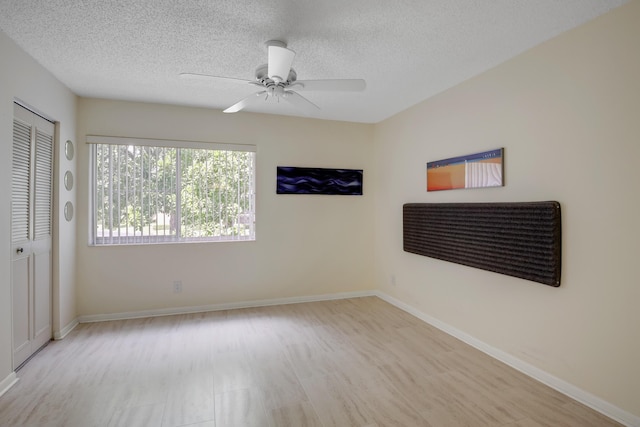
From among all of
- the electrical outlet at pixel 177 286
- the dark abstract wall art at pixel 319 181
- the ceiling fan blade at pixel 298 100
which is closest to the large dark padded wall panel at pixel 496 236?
the dark abstract wall art at pixel 319 181

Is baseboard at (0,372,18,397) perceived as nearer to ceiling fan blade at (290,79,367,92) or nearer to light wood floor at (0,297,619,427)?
light wood floor at (0,297,619,427)

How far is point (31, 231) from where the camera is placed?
255 cm

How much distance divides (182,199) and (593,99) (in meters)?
3.77

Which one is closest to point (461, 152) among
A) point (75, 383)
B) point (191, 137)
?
point (191, 137)

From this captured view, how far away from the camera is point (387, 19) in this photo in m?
1.96

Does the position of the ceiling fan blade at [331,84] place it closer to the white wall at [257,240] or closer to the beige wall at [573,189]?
the beige wall at [573,189]

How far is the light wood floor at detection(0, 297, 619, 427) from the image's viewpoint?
6.15 feet

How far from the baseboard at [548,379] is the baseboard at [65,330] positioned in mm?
3624

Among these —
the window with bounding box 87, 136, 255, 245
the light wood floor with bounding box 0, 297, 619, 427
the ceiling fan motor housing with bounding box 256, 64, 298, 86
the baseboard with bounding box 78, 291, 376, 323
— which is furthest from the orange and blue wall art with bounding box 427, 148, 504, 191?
the window with bounding box 87, 136, 255, 245

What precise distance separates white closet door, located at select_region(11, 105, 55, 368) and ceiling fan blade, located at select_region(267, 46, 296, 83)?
1971mm

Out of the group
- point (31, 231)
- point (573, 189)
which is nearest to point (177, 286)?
point (31, 231)

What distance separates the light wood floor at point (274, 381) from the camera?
73.9 inches

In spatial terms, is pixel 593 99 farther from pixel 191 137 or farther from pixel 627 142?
pixel 191 137

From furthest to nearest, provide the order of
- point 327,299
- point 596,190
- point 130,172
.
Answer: point 327,299 → point 130,172 → point 596,190
